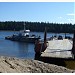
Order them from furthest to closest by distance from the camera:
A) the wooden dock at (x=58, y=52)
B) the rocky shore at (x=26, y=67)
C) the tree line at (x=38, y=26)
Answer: the tree line at (x=38, y=26) < the wooden dock at (x=58, y=52) < the rocky shore at (x=26, y=67)

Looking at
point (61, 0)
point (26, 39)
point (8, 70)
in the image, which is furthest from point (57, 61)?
point (26, 39)

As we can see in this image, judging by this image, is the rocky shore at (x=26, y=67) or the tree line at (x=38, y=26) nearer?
the rocky shore at (x=26, y=67)

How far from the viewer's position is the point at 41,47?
2083 centimetres

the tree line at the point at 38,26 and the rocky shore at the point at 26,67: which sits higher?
the rocky shore at the point at 26,67

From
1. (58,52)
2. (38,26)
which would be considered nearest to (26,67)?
(58,52)

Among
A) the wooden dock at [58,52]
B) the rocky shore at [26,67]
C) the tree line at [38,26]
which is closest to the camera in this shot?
the rocky shore at [26,67]

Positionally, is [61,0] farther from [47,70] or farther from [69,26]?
[69,26]

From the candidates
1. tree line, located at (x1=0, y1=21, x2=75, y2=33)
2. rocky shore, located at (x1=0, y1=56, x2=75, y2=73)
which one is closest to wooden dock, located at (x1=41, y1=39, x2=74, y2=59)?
rocky shore, located at (x1=0, y1=56, x2=75, y2=73)

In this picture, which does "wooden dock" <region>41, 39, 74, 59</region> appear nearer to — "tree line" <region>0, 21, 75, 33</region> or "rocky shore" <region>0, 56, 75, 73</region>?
"rocky shore" <region>0, 56, 75, 73</region>

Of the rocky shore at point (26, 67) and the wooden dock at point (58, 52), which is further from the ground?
the rocky shore at point (26, 67)

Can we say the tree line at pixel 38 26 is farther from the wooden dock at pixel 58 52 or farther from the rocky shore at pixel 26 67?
the rocky shore at pixel 26 67

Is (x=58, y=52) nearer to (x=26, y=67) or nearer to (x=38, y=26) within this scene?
(x=26, y=67)

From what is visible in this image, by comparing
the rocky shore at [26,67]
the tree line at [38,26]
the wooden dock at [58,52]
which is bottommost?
the tree line at [38,26]

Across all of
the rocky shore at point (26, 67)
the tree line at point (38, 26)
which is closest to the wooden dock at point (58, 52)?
the rocky shore at point (26, 67)
